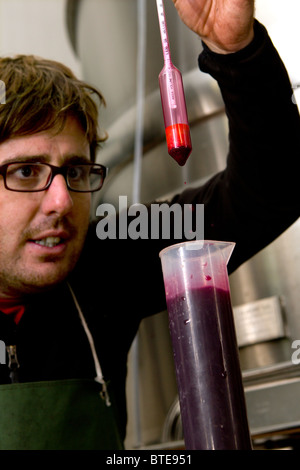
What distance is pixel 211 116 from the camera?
127 cm

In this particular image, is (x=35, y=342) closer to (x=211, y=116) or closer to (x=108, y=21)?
(x=211, y=116)

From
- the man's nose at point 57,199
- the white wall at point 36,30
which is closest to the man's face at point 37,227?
the man's nose at point 57,199

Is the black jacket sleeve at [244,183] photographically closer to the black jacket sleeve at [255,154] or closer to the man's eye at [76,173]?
the black jacket sleeve at [255,154]

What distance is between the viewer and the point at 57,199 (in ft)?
3.23

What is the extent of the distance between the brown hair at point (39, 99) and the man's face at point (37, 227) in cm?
3

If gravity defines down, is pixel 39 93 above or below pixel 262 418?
above

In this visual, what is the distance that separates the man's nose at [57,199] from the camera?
983mm

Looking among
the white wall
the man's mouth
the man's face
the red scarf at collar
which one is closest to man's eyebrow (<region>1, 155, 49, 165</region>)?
the man's face

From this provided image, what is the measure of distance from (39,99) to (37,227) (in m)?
0.26

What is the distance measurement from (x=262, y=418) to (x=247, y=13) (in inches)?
31.8

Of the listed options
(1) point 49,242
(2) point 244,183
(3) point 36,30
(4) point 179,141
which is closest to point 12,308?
(1) point 49,242
